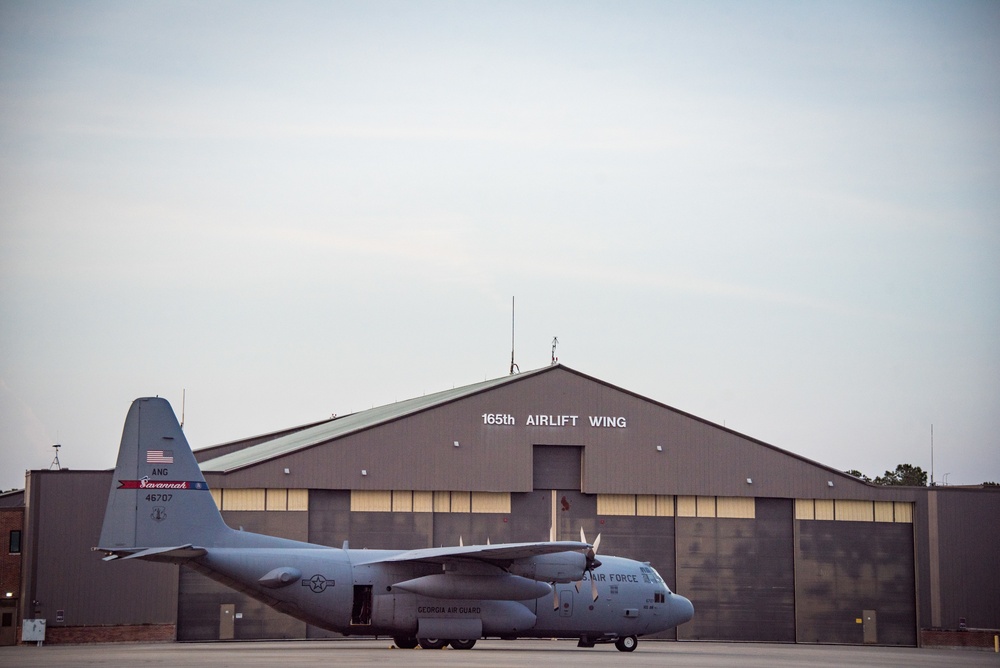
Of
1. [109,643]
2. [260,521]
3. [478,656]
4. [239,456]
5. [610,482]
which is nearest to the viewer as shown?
[478,656]

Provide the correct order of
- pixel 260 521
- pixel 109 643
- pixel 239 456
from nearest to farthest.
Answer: pixel 109 643, pixel 260 521, pixel 239 456

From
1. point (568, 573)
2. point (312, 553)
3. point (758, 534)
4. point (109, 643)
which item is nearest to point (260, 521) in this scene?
point (109, 643)

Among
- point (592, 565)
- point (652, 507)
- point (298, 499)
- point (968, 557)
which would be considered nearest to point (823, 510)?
point (968, 557)

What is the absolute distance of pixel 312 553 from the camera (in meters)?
33.5

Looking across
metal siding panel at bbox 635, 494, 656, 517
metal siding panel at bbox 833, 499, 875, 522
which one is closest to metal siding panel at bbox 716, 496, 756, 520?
metal siding panel at bbox 635, 494, 656, 517

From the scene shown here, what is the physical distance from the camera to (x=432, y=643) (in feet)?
113

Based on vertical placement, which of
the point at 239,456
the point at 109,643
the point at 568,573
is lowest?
the point at 109,643

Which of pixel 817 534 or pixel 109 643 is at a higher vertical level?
pixel 817 534

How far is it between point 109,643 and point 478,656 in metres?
19.7

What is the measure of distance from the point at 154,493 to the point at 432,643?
9.60 metres

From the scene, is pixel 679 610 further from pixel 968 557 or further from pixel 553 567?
pixel 968 557

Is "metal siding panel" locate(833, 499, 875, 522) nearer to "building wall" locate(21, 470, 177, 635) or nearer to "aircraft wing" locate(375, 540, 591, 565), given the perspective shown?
"aircraft wing" locate(375, 540, 591, 565)

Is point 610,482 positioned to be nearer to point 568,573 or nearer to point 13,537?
point 568,573

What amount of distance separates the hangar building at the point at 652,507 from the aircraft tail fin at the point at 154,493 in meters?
14.9
